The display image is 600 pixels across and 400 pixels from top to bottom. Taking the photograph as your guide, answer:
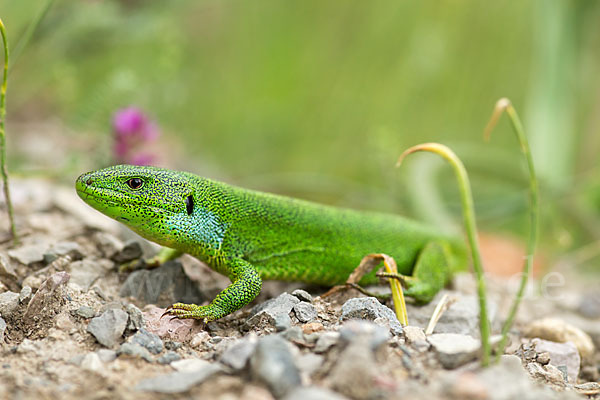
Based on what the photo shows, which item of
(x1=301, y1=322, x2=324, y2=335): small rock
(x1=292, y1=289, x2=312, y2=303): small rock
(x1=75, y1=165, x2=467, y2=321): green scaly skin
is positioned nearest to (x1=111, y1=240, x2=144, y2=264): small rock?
(x1=75, y1=165, x2=467, y2=321): green scaly skin

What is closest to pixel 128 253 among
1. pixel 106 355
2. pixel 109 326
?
pixel 109 326

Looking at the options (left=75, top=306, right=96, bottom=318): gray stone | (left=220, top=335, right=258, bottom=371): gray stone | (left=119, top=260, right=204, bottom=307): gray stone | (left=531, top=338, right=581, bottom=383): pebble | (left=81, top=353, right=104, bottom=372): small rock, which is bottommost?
(left=531, top=338, right=581, bottom=383): pebble

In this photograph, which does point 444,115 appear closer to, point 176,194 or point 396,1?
point 396,1

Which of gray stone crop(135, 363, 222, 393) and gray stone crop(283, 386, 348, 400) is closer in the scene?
gray stone crop(283, 386, 348, 400)

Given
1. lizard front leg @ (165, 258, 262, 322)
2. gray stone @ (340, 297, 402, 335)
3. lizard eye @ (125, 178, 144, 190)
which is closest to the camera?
gray stone @ (340, 297, 402, 335)

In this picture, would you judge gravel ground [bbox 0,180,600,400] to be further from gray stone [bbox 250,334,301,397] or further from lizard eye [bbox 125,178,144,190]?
lizard eye [bbox 125,178,144,190]

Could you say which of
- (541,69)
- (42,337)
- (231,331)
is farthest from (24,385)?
(541,69)

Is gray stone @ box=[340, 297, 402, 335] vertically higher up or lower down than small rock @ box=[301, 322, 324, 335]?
higher up
